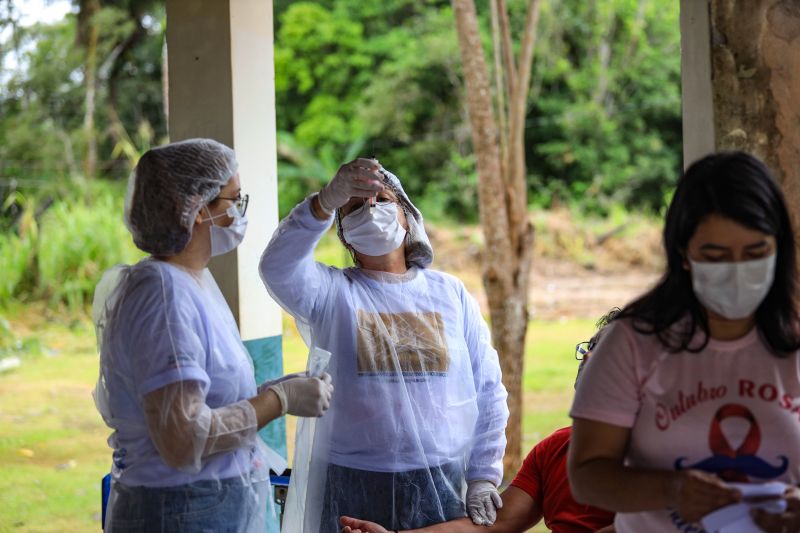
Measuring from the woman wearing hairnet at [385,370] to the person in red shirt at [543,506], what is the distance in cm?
4

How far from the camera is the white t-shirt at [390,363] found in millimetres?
2395

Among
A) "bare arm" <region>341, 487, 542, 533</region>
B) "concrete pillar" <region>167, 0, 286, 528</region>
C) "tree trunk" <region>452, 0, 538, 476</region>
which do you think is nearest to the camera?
"bare arm" <region>341, 487, 542, 533</region>

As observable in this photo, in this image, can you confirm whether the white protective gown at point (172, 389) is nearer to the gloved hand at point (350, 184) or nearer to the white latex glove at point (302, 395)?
the white latex glove at point (302, 395)

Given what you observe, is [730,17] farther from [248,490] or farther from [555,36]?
[555,36]

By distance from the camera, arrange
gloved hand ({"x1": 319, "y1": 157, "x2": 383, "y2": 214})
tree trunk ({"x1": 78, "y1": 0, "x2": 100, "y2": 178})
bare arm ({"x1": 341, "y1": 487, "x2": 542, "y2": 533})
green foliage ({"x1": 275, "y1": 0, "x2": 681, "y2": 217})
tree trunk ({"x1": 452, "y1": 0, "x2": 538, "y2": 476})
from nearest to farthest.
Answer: gloved hand ({"x1": 319, "y1": 157, "x2": 383, "y2": 214}) → bare arm ({"x1": 341, "y1": 487, "x2": 542, "y2": 533}) → tree trunk ({"x1": 452, "y1": 0, "x2": 538, "y2": 476}) → tree trunk ({"x1": 78, "y1": 0, "x2": 100, "y2": 178}) → green foliage ({"x1": 275, "y1": 0, "x2": 681, "y2": 217})

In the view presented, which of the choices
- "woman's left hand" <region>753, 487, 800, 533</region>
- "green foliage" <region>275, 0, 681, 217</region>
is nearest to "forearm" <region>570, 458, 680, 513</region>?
"woman's left hand" <region>753, 487, 800, 533</region>

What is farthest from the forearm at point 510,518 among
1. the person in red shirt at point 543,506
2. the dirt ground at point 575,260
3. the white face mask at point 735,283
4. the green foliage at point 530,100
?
the green foliage at point 530,100

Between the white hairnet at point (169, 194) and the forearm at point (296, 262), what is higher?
the white hairnet at point (169, 194)

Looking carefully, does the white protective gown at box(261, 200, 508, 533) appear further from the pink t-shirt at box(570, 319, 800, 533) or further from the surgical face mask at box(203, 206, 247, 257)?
the pink t-shirt at box(570, 319, 800, 533)

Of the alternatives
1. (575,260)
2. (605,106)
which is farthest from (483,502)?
(605,106)

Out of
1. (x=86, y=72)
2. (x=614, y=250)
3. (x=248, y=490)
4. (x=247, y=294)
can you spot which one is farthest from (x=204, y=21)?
(x=86, y=72)

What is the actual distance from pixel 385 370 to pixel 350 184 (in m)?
0.47

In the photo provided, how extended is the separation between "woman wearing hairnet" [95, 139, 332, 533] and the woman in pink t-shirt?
714 millimetres

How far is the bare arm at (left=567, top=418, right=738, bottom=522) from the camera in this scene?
152 cm
